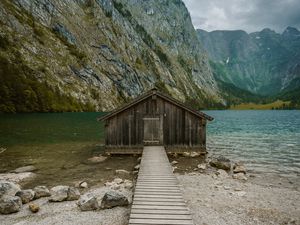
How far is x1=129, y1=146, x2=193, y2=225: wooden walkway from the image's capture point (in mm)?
11773

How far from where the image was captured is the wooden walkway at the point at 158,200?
464 inches

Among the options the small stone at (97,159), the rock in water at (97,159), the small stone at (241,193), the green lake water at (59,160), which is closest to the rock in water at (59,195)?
the green lake water at (59,160)

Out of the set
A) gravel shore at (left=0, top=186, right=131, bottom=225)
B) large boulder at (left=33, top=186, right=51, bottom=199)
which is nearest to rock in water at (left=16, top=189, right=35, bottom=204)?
large boulder at (left=33, top=186, right=51, bottom=199)

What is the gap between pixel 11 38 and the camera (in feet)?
435

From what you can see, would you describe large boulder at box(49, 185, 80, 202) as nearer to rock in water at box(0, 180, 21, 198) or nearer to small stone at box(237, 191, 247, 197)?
rock in water at box(0, 180, 21, 198)

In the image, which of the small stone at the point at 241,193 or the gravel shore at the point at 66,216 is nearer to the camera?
the gravel shore at the point at 66,216

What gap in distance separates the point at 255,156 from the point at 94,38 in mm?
171499

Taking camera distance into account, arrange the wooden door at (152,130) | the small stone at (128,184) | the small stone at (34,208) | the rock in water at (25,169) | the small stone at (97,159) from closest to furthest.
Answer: the small stone at (34,208) → the small stone at (128,184) → the rock in water at (25,169) → the small stone at (97,159) → the wooden door at (152,130)

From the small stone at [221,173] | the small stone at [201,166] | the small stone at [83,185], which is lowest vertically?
the small stone at [221,173]

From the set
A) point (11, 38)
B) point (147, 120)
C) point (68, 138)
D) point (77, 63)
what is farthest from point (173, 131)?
point (77, 63)

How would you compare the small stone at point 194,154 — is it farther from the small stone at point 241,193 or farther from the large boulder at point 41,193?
the large boulder at point 41,193

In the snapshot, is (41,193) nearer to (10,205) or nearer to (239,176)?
(10,205)

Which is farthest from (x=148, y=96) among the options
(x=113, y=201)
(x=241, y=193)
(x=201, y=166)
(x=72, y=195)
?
(x=113, y=201)

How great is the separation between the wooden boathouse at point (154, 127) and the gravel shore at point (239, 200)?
6.83m
